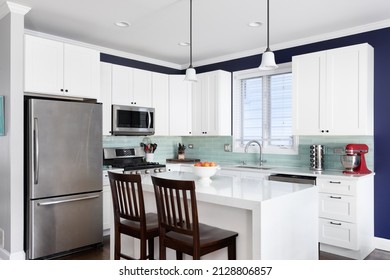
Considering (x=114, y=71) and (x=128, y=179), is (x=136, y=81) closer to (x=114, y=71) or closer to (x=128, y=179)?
(x=114, y=71)

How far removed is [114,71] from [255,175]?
2435mm

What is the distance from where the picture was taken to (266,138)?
4.92m

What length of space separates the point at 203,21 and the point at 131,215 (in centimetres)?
241

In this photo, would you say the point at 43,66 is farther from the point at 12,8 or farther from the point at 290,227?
the point at 290,227

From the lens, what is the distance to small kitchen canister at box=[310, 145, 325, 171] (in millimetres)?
4035

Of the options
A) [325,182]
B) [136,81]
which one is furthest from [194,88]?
[325,182]

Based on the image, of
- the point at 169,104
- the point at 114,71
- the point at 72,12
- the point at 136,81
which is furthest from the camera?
the point at 169,104

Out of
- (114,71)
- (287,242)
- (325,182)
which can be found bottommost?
(287,242)

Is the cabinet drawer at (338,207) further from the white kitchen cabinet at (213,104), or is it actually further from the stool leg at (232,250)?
the white kitchen cabinet at (213,104)

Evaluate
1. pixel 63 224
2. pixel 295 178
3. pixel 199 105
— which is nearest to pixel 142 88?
pixel 199 105

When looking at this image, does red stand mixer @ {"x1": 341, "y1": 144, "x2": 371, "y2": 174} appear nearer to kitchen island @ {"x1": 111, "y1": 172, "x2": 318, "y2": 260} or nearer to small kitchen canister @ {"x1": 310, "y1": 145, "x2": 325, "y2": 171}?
small kitchen canister @ {"x1": 310, "y1": 145, "x2": 325, "y2": 171}

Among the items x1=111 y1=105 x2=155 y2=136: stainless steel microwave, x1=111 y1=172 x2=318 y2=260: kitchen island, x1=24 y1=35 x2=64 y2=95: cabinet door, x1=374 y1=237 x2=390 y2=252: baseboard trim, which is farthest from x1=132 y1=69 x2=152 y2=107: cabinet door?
x1=374 y1=237 x2=390 y2=252: baseboard trim

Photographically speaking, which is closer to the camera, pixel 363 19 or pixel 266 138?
pixel 363 19

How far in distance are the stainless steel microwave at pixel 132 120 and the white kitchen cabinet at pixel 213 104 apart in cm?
82
